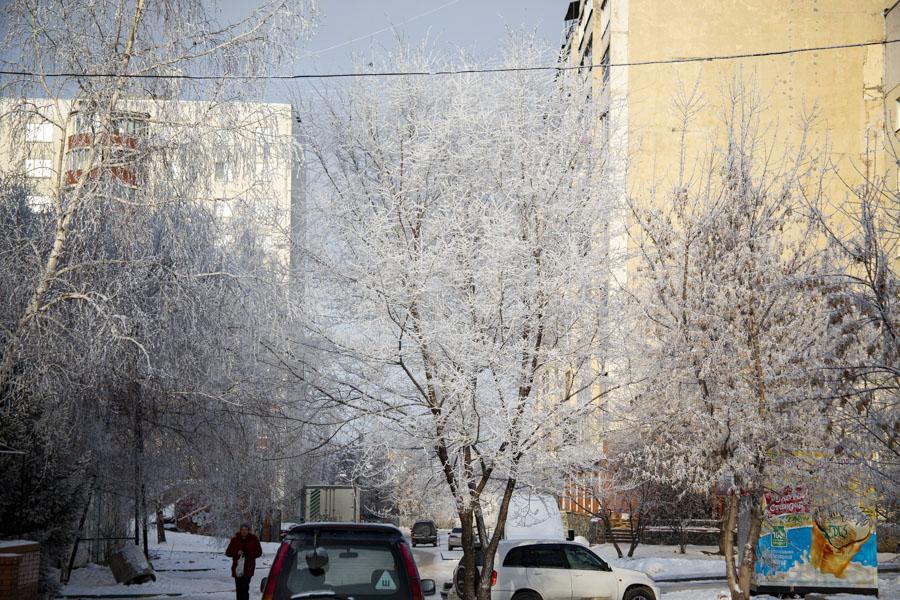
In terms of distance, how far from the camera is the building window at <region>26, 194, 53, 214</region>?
15.0 meters

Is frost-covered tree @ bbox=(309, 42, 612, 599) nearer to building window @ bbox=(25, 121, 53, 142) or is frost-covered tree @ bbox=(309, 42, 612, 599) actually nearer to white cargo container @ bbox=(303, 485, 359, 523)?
building window @ bbox=(25, 121, 53, 142)

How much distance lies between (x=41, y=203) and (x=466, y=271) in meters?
6.78

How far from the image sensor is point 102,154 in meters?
12.8

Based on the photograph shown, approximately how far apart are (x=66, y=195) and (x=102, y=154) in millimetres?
835

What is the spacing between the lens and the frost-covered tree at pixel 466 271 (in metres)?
13.1

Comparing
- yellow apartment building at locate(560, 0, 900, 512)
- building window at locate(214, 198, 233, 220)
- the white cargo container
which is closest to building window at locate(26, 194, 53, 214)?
building window at locate(214, 198, 233, 220)

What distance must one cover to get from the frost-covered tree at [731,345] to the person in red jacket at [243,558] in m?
7.45

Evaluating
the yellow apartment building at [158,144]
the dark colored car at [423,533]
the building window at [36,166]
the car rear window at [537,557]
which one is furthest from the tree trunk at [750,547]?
the dark colored car at [423,533]

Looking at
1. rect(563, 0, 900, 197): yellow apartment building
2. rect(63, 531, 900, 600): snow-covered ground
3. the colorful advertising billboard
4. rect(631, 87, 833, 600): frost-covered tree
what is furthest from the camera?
rect(563, 0, 900, 197): yellow apartment building

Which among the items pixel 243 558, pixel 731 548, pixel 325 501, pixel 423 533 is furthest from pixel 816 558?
pixel 423 533

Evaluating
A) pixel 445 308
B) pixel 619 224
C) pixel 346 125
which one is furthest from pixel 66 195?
pixel 619 224

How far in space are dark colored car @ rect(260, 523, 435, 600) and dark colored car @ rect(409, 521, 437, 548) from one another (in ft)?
153

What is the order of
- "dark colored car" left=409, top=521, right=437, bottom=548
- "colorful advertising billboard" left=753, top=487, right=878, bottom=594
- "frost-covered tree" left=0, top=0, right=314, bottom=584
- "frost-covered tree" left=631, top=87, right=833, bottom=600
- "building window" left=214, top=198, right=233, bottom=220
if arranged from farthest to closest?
"dark colored car" left=409, top=521, right=437, bottom=548 → "colorful advertising billboard" left=753, top=487, right=878, bottom=594 → "frost-covered tree" left=631, top=87, right=833, bottom=600 → "building window" left=214, top=198, right=233, bottom=220 → "frost-covered tree" left=0, top=0, right=314, bottom=584

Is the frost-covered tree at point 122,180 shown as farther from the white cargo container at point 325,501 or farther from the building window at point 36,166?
the white cargo container at point 325,501
